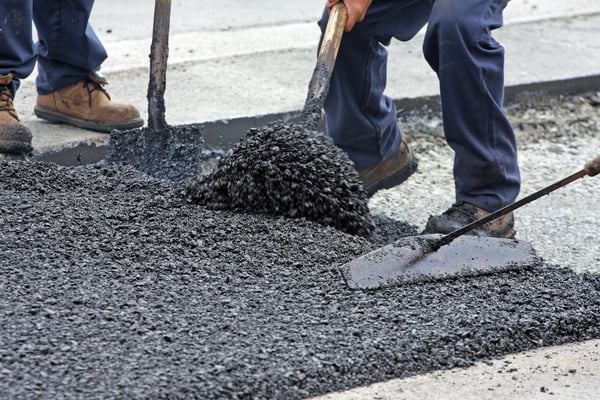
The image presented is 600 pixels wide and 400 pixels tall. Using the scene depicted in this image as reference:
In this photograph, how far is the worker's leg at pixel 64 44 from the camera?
420 centimetres

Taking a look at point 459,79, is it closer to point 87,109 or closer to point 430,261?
point 430,261

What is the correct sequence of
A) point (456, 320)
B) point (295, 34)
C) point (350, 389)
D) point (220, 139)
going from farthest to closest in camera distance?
point (295, 34)
point (220, 139)
point (456, 320)
point (350, 389)

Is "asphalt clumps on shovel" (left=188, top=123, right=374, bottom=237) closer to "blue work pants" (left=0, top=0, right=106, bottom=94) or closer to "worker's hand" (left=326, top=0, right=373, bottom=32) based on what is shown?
"worker's hand" (left=326, top=0, right=373, bottom=32)

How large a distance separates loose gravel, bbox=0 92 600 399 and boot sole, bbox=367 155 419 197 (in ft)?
3.07

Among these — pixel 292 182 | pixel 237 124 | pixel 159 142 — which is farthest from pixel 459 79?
pixel 237 124

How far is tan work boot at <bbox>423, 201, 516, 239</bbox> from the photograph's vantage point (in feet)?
11.1

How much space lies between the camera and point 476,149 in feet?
11.1

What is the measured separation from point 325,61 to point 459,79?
46 cm

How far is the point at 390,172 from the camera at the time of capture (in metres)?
4.03

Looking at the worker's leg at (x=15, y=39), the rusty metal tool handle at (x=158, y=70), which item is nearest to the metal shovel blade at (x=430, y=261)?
the rusty metal tool handle at (x=158, y=70)

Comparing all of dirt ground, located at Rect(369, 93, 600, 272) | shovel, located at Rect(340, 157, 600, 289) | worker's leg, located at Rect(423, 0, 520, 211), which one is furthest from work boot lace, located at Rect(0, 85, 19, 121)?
shovel, located at Rect(340, 157, 600, 289)

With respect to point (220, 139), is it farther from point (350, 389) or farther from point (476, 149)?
point (350, 389)

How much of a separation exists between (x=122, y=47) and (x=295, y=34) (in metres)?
1.07

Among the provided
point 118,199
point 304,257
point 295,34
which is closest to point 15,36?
point 118,199
